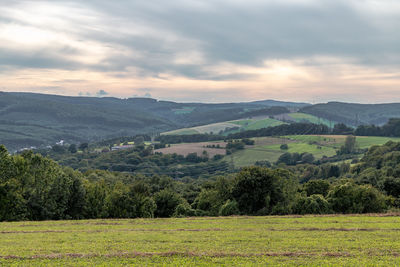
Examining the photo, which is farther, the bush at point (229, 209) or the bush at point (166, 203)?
the bush at point (166, 203)

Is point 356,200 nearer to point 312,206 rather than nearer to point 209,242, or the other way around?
point 312,206

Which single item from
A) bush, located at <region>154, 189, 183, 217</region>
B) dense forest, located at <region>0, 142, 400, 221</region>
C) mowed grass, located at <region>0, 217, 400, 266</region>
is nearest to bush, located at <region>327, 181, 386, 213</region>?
dense forest, located at <region>0, 142, 400, 221</region>

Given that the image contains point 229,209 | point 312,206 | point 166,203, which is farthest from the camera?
point 166,203

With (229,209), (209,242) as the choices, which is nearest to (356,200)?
(229,209)

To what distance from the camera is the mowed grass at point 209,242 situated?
2777 cm

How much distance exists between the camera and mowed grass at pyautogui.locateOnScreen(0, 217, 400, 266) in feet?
91.1

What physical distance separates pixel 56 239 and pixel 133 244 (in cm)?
880

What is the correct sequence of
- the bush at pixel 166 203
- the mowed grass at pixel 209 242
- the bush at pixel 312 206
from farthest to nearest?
the bush at pixel 166 203 → the bush at pixel 312 206 → the mowed grass at pixel 209 242

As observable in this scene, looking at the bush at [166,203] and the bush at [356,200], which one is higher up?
the bush at [356,200]

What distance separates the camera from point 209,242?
3378 centimetres

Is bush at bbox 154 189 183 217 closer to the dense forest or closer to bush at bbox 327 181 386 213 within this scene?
the dense forest

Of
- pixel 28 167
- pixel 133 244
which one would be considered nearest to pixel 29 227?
pixel 133 244

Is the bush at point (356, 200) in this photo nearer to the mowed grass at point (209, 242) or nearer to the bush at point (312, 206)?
the bush at point (312, 206)

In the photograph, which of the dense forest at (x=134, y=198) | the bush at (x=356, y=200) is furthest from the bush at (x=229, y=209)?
the bush at (x=356, y=200)
